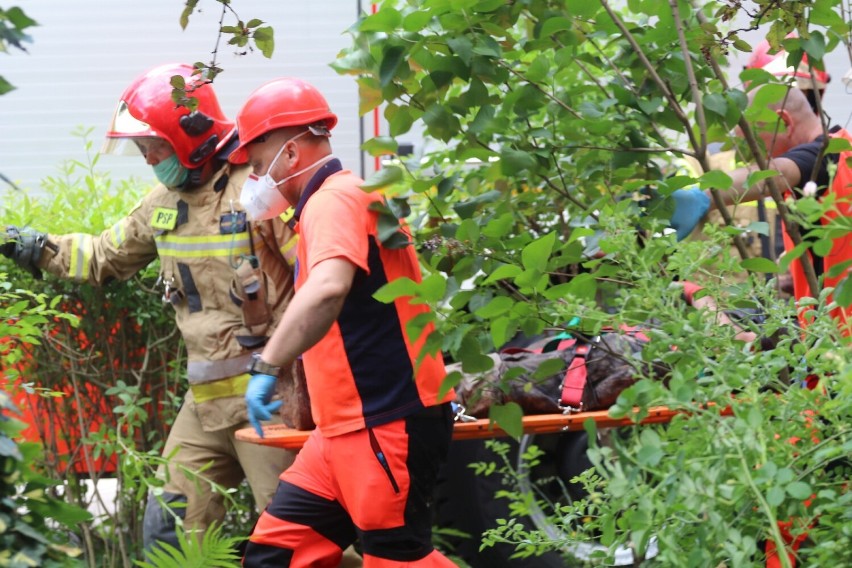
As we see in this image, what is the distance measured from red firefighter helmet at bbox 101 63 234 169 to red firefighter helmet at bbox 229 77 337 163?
0.54m

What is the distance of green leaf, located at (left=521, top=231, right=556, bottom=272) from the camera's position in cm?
248

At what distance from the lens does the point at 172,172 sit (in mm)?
4426

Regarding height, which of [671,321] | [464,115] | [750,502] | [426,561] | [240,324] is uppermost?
[464,115]

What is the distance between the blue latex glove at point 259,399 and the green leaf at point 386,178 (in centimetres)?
112

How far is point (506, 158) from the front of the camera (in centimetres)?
298

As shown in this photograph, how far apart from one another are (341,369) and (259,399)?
51 centimetres

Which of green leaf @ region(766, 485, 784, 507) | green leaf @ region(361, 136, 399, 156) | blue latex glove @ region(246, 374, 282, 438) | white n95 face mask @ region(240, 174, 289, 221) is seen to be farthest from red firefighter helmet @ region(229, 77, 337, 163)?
green leaf @ region(766, 485, 784, 507)

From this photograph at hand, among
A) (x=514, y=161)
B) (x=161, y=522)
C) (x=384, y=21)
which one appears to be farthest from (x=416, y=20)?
(x=161, y=522)

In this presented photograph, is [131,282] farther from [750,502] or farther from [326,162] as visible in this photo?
[750,502]

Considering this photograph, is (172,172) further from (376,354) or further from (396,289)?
(396,289)

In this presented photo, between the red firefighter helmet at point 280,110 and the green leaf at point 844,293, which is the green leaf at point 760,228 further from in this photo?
the red firefighter helmet at point 280,110

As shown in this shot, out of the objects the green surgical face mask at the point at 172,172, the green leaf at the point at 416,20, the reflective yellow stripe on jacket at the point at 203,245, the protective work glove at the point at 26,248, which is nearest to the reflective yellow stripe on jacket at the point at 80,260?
the protective work glove at the point at 26,248

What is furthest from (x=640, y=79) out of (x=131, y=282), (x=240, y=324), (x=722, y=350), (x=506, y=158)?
(x=131, y=282)

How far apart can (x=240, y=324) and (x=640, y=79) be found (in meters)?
1.92
